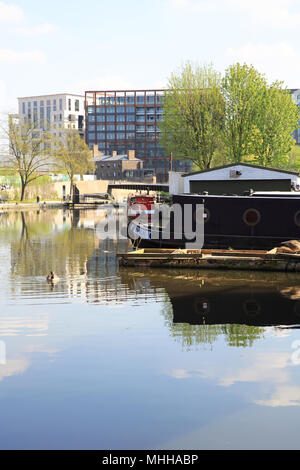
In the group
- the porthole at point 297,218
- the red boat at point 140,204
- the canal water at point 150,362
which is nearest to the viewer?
the canal water at point 150,362

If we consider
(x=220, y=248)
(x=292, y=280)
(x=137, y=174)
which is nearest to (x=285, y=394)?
(x=292, y=280)

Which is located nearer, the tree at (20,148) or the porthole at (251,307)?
the porthole at (251,307)

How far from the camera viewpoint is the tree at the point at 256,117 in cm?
5766

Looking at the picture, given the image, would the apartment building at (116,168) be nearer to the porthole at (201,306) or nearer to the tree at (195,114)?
the tree at (195,114)

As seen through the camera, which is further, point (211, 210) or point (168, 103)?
point (168, 103)

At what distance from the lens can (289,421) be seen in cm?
898

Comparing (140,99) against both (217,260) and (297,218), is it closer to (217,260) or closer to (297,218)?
(297,218)

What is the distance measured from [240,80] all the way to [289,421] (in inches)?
2089

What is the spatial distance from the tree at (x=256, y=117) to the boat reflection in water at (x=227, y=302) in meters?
37.8

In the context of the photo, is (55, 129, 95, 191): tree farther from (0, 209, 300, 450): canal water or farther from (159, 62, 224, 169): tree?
(0, 209, 300, 450): canal water

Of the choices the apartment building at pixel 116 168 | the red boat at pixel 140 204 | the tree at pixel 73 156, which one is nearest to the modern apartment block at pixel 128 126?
the apartment building at pixel 116 168

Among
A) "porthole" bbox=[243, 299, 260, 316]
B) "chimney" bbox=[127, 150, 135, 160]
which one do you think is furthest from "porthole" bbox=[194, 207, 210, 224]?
"chimney" bbox=[127, 150, 135, 160]

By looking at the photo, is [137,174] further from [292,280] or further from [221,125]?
[292,280]

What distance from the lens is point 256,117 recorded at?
57688 mm
